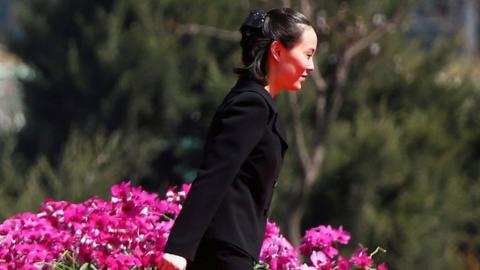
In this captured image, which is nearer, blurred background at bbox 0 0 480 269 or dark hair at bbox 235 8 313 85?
dark hair at bbox 235 8 313 85

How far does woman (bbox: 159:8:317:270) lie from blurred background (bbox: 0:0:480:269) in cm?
447

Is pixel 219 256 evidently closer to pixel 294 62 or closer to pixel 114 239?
pixel 294 62

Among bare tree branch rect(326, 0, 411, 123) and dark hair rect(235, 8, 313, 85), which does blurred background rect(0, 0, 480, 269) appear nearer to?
bare tree branch rect(326, 0, 411, 123)

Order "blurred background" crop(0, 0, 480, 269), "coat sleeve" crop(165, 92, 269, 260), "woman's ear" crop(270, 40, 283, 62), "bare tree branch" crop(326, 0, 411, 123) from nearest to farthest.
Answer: "coat sleeve" crop(165, 92, 269, 260)
"woman's ear" crop(270, 40, 283, 62)
"bare tree branch" crop(326, 0, 411, 123)
"blurred background" crop(0, 0, 480, 269)

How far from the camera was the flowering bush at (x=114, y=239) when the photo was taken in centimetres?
346

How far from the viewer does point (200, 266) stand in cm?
304

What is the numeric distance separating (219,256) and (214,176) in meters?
0.21

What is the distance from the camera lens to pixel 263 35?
3113 millimetres

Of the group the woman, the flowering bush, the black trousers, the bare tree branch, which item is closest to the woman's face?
the woman

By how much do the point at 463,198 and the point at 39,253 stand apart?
5517mm

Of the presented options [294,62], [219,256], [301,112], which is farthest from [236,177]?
[301,112]

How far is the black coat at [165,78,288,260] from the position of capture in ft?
9.62

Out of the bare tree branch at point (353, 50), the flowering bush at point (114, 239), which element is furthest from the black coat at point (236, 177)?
the bare tree branch at point (353, 50)

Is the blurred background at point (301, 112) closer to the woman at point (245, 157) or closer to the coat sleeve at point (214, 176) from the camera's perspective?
the woman at point (245, 157)
